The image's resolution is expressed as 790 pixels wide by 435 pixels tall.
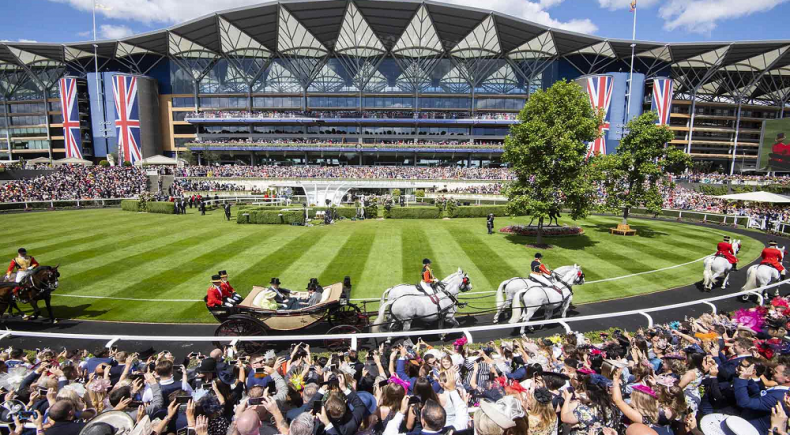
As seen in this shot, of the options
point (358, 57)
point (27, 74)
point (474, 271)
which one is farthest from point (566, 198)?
point (27, 74)

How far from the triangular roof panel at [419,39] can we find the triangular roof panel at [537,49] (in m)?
14.3

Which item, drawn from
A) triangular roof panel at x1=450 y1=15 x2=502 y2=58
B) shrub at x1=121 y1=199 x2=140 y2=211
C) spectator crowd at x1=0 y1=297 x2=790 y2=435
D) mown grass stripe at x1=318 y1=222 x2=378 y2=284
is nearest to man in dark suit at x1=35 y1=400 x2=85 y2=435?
spectator crowd at x1=0 y1=297 x2=790 y2=435

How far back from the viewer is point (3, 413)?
166 inches

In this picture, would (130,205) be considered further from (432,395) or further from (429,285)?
(432,395)

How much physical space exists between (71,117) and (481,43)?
77.2m

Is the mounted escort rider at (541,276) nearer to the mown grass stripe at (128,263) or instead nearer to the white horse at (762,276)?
the white horse at (762,276)

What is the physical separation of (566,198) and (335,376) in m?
18.1

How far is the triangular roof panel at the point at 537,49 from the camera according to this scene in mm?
57438

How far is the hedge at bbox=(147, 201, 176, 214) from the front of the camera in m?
30.0

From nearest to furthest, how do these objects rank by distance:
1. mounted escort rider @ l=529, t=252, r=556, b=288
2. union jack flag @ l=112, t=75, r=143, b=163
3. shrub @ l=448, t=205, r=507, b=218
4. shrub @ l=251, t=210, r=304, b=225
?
mounted escort rider @ l=529, t=252, r=556, b=288
shrub @ l=251, t=210, r=304, b=225
shrub @ l=448, t=205, r=507, b=218
union jack flag @ l=112, t=75, r=143, b=163

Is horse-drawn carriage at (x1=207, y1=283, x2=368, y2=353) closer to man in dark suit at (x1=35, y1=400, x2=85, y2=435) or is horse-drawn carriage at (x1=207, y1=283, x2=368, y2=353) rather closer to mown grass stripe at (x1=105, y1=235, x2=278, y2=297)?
man in dark suit at (x1=35, y1=400, x2=85, y2=435)

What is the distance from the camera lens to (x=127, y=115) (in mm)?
63031

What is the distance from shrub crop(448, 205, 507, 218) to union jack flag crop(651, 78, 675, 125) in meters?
49.1

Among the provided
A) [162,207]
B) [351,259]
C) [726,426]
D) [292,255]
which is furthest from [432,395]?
[162,207]
